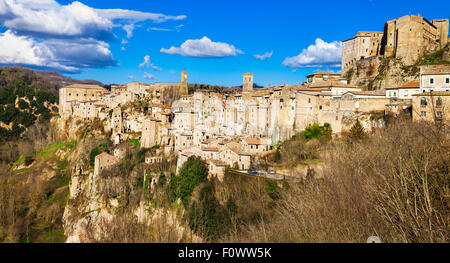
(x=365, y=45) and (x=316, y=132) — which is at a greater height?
(x=365, y=45)

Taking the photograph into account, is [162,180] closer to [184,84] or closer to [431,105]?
[431,105]

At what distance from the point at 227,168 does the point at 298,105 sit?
10.8 meters

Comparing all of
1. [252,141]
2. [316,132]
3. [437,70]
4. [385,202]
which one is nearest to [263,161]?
[252,141]

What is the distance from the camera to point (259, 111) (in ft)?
132

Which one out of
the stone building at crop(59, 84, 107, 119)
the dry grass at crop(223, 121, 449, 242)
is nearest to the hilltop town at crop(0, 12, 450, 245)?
the dry grass at crop(223, 121, 449, 242)

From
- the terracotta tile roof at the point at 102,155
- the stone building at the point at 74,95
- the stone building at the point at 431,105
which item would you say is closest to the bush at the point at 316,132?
the stone building at the point at 431,105

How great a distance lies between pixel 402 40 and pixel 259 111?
22116mm

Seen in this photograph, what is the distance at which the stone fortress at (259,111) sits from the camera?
3259 centimetres

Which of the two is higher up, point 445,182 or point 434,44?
point 434,44

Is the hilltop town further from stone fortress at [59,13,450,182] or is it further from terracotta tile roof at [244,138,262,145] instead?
terracotta tile roof at [244,138,262,145]

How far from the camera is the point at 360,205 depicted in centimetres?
1448

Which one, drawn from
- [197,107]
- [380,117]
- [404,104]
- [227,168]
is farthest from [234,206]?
[197,107]
